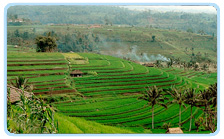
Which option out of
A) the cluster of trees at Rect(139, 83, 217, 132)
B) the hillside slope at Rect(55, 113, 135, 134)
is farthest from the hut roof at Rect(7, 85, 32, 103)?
the cluster of trees at Rect(139, 83, 217, 132)

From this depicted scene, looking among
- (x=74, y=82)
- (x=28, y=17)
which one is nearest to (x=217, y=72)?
(x=74, y=82)

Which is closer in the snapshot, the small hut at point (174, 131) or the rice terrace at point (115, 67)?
the small hut at point (174, 131)

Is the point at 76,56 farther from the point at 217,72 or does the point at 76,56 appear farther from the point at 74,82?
the point at 217,72

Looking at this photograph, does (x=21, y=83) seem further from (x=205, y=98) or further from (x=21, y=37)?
(x=205, y=98)

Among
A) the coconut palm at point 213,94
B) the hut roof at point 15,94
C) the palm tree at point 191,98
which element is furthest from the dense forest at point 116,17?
the hut roof at point 15,94

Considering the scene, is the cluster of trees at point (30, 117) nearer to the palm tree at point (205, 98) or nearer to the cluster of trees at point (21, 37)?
the cluster of trees at point (21, 37)

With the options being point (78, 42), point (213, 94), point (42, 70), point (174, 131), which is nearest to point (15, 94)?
point (42, 70)

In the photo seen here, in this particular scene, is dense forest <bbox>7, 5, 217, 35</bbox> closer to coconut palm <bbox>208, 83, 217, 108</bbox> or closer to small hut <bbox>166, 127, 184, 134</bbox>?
coconut palm <bbox>208, 83, 217, 108</bbox>
